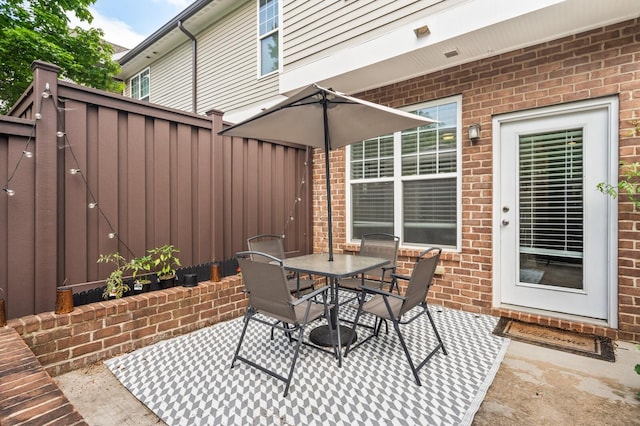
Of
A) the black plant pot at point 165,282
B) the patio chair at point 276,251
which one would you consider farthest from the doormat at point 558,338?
the black plant pot at point 165,282

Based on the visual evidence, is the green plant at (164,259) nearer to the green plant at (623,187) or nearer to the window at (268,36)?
the green plant at (623,187)

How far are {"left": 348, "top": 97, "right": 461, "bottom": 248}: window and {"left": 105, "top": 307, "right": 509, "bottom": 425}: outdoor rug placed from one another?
1.39 metres

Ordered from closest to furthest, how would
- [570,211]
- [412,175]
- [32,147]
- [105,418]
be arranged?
[105,418] → [32,147] → [570,211] → [412,175]

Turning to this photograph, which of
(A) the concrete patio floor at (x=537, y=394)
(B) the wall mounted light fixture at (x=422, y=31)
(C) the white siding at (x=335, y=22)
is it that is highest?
(C) the white siding at (x=335, y=22)

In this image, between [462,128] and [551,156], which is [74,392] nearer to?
[462,128]

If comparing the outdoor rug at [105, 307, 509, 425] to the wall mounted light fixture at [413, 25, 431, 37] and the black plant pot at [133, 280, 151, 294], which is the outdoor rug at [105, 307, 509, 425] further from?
the wall mounted light fixture at [413, 25, 431, 37]

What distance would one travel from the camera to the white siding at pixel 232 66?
6.23m

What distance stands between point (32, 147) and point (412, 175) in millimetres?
3902

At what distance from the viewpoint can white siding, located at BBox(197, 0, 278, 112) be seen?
20.5ft

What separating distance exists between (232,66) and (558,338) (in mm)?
7158

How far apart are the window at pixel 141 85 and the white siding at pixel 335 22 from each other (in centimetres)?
619

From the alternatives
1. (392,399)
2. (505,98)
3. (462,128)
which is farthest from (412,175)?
(392,399)

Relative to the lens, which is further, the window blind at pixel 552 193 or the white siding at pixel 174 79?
the white siding at pixel 174 79

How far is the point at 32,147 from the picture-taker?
2424mm
